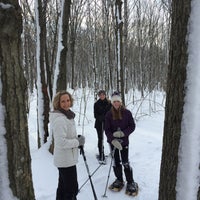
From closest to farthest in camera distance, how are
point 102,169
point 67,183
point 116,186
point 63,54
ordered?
1. point 67,183
2. point 116,186
3. point 102,169
4. point 63,54

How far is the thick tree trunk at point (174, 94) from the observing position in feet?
7.96

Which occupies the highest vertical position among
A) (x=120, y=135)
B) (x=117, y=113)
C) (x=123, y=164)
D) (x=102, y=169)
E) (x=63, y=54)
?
(x=63, y=54)

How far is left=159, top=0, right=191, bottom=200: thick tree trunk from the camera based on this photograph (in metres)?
2.43

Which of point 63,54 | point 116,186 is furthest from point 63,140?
point 63,54

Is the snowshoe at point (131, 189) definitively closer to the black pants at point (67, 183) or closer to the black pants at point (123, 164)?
the black pants at point (123, 164)

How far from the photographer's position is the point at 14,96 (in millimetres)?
2189

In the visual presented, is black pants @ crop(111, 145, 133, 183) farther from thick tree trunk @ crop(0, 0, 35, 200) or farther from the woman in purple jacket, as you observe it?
thick tree trunk @ crop(0, 0, 35, 200)

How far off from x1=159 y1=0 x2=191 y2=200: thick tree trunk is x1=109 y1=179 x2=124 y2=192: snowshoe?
2.50 metres

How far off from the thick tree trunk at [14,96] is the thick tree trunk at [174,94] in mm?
1220

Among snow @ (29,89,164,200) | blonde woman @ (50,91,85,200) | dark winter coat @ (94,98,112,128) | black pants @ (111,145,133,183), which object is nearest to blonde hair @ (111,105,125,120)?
black pants @ (111,145,133,183)

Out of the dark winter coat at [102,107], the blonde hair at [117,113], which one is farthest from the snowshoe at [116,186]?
the dark winter coat at [102,107]

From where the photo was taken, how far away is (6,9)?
6.94 feet

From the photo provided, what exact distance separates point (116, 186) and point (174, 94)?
3082 mm

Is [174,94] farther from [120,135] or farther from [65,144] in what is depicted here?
[120,135]
